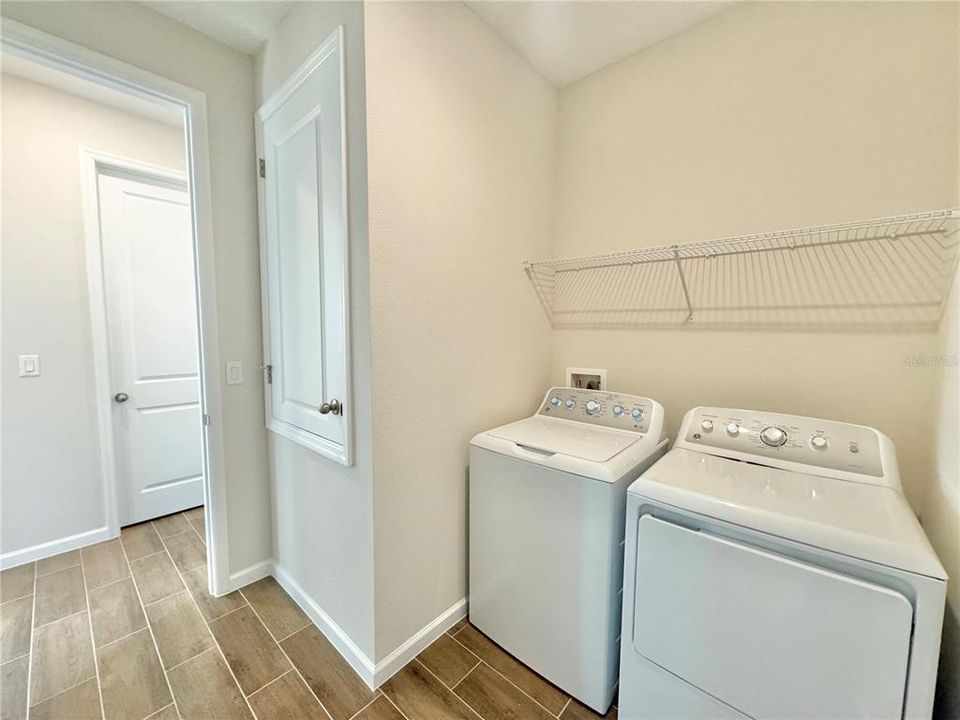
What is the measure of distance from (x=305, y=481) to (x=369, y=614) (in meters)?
0.61

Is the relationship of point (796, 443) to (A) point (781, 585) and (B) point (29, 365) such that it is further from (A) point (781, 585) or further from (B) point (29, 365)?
(B) point (29, 365)

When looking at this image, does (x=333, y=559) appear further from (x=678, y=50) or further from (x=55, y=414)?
(x=678, y=50)

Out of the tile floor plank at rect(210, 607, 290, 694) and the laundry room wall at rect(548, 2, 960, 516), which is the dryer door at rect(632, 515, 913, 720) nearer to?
the laundry room wall at rect(548, 2, 960, 516)

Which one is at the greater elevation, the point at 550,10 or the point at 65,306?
the point at 550,10

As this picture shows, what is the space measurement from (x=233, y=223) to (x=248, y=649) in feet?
5.99

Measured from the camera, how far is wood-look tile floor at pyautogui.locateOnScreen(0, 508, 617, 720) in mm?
1279

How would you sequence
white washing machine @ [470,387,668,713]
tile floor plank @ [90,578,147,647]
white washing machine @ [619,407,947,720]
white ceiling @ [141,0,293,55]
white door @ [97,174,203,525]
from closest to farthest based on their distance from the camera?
white washing machine @ [619,407,947,720], white washing machine @ [470,387,668,713], white ceiling @ [141,0,293,55], tile floor plank @ [90,578,147,647], white door @ [97,174,203,525]

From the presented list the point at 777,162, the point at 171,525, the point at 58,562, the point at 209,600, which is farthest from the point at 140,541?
the point at 777,162

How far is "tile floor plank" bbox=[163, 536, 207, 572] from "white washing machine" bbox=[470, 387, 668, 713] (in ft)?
5.19

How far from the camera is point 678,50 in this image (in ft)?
5.35

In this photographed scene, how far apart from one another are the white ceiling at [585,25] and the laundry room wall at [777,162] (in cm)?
7

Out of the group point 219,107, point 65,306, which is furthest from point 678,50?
point 65,306

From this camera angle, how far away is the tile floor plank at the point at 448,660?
4.64 ft

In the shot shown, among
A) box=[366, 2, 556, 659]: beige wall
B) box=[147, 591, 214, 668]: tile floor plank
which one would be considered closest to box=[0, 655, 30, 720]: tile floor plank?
box=[147, 591, 214, 668]: tile floor plank
